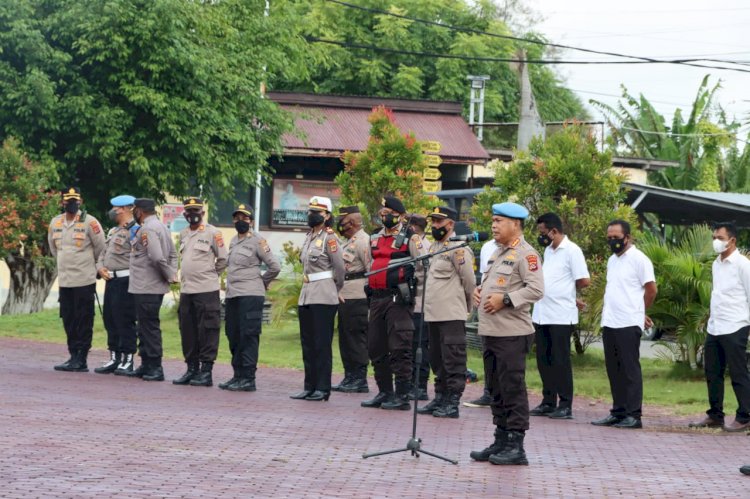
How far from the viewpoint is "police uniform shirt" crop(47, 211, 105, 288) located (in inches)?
593

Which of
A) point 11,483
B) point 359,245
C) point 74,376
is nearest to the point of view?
point 11,483

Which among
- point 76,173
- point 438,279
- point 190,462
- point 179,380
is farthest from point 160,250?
point 76,173

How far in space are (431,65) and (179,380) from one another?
36597 millimetres

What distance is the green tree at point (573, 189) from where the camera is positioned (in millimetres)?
16438

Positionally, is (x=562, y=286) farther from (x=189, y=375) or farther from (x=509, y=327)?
(x=189, y=375)

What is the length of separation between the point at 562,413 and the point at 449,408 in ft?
4.25

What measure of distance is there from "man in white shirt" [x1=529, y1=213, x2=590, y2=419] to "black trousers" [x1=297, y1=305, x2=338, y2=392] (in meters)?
2.10

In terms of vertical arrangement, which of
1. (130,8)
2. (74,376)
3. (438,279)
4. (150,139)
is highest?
(130,8)

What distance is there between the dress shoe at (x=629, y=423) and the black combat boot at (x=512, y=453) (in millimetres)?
2979

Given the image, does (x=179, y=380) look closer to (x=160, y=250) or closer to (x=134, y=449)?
(x=160, y=250)

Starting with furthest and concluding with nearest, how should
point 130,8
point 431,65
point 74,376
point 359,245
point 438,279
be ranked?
point 431,65 < point 130,8 < point 74,376 < point 359,245 < point 438,279

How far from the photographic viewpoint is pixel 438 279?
1238 cm

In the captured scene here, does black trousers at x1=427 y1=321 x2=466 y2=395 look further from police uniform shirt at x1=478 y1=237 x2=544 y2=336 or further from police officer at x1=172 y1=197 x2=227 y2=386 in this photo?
police officer at x1=172 y1=197 x2=227 y2=386

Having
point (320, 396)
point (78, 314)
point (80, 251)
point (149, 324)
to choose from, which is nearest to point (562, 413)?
point (320, 396)
